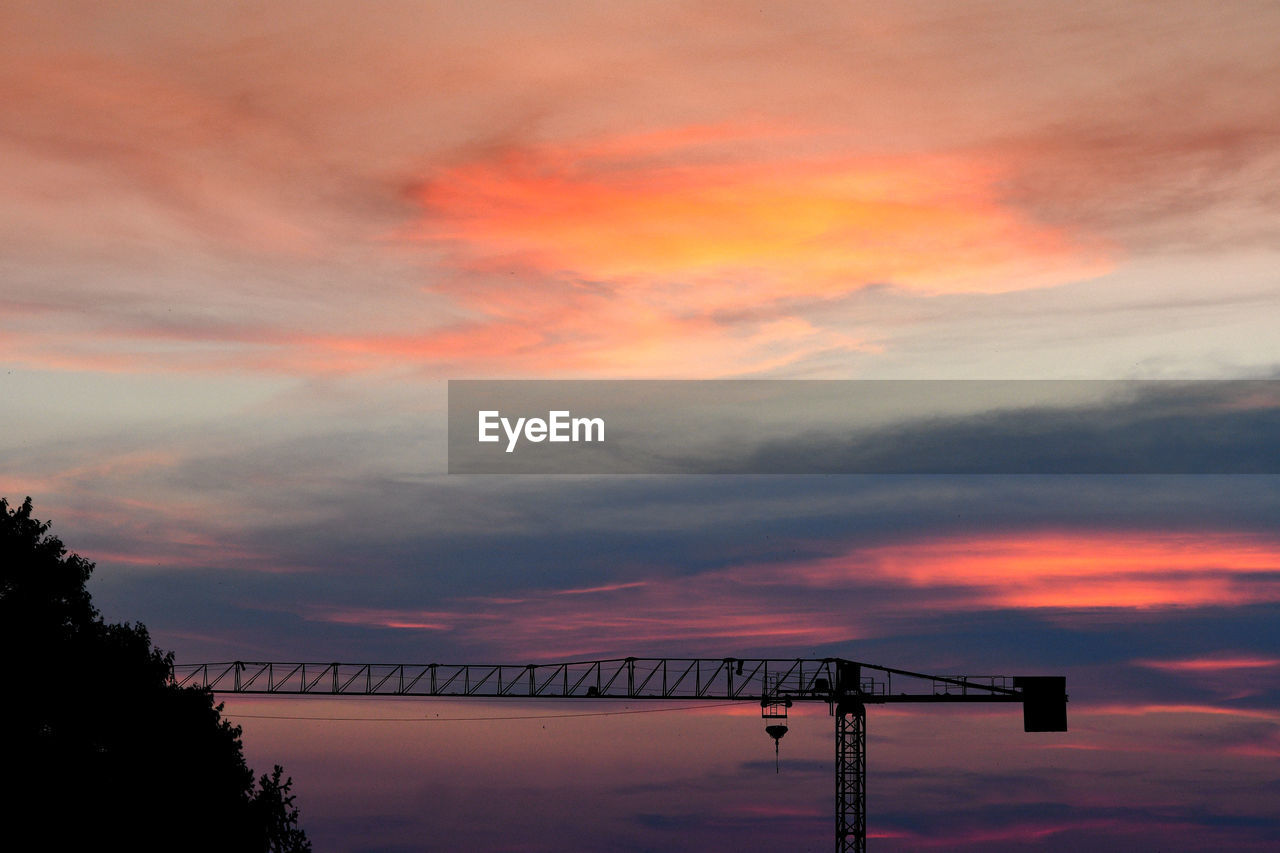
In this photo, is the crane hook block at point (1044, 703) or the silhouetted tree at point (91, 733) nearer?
the silhouetted tree at point (91, 733)

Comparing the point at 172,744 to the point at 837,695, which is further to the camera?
the point at 837,695

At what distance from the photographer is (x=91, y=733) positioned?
65188mm

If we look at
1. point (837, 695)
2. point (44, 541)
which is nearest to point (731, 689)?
point (837, 695)

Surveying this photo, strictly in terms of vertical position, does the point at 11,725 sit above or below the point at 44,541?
below

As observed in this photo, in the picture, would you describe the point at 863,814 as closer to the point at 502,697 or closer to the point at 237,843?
the point at 502,697

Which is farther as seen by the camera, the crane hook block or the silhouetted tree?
the crane hook block

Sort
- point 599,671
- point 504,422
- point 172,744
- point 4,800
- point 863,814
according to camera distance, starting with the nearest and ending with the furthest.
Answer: point 4,800 → point 504,422 → point 172,744 → point 863,814 → point 599,671

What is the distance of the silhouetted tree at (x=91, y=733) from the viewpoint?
61.2 metres

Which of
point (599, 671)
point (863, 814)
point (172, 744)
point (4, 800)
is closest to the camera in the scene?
point (4, 800)

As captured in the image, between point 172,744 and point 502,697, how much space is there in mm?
76156

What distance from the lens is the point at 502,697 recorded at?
469 feet

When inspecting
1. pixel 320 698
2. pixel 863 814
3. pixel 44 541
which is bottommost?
pixel 863 814

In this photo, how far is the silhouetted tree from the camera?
61219 mm

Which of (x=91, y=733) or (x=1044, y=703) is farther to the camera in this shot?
(x=1044, y=703)
